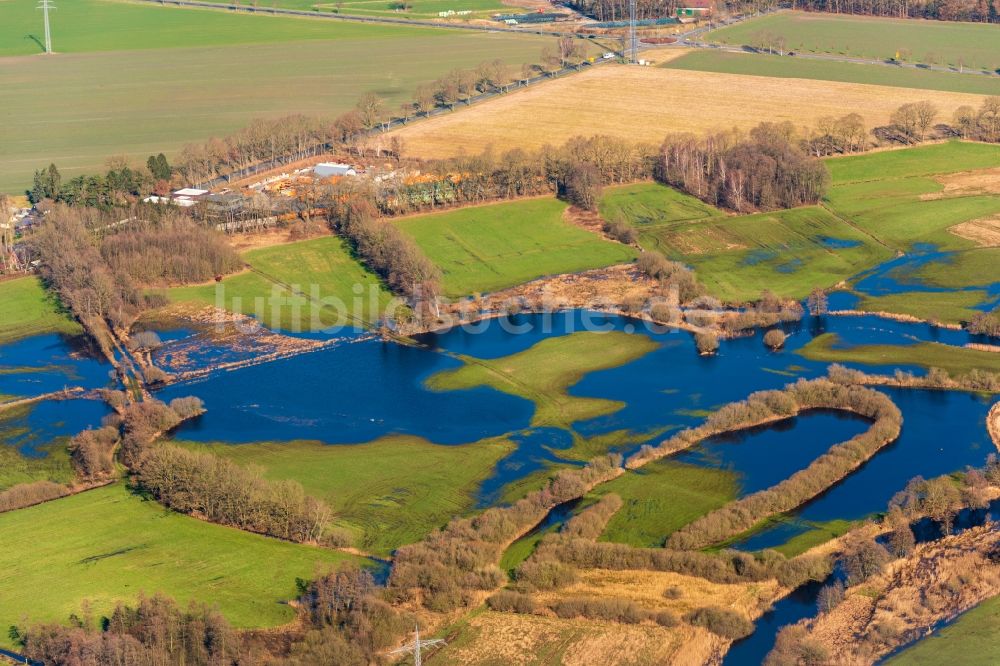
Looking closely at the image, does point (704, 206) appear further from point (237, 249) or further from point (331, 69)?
point (331, 69)

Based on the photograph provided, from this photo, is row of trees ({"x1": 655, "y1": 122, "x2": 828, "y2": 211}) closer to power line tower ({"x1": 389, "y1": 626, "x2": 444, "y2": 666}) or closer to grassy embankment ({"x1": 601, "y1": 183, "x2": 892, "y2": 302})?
grassy embankment ({"x1": 601, "y1": 183, "x2": 892, "y2": 302})

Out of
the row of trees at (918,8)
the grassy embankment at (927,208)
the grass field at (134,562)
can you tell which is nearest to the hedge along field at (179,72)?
the row of trees at (918,8)

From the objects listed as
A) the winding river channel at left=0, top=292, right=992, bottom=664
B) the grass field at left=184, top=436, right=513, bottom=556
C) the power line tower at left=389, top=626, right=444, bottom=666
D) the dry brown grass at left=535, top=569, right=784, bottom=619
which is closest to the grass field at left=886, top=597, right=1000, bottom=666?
the dry brown grass at left=535, top=569, right=784, bottom=619

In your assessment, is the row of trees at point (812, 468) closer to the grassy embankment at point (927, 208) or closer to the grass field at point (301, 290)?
the grassy embankment at point (927, 208)

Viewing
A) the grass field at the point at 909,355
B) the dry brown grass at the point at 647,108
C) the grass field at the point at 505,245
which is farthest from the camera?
the dry brown grass at the point at 647,108

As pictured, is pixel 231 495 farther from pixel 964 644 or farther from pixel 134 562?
pixel 964 644
